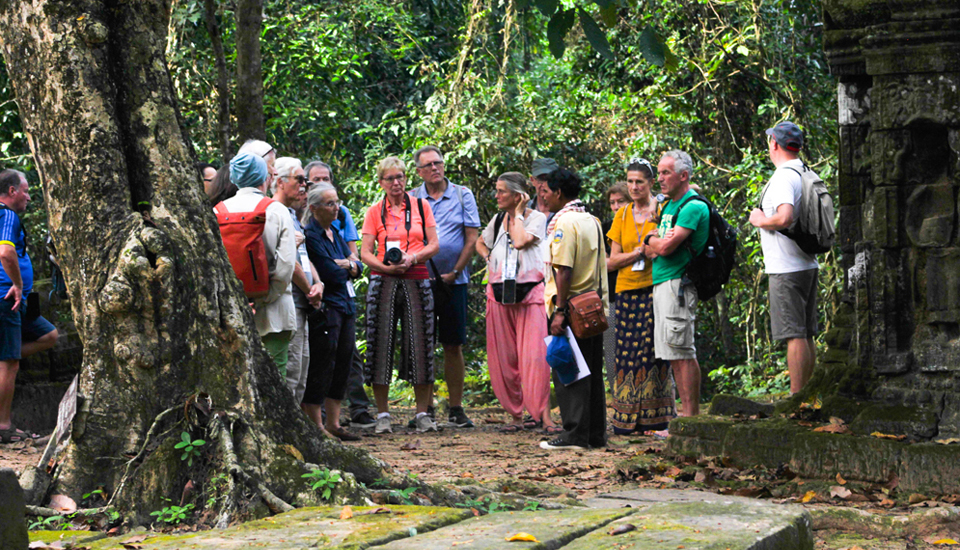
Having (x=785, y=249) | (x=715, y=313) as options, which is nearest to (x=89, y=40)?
(x=785, y=249)

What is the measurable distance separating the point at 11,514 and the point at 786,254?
16.9 feet

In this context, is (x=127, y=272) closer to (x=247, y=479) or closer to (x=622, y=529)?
(x=247, y=479)

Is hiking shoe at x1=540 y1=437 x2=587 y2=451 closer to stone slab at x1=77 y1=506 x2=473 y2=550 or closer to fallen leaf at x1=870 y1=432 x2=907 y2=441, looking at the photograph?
fallen leaf at x1=870 y1=432 x2=907 y2=441

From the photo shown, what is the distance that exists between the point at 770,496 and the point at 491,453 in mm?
2071

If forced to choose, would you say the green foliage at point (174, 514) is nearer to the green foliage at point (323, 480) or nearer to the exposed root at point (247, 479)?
the exposed root at point (247, 479)

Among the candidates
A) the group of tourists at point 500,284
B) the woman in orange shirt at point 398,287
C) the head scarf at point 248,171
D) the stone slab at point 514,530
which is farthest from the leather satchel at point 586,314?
the stone slab at point 514,530

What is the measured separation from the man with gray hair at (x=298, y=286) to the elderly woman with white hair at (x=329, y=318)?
0.13 meters

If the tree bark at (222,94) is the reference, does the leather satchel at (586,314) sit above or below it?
below

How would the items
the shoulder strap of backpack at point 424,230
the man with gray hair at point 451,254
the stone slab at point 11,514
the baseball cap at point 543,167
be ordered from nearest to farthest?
1. the stone slab at point 11,514
2. the baseball cap at point 543,167
3. the shoulder strap of backpack at point 424,230
4. the man with gray hair at point 451,254

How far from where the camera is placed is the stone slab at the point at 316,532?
279cm

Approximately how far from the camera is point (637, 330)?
731cm

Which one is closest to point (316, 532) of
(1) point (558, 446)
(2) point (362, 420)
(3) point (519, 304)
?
(1) point (558, 446)

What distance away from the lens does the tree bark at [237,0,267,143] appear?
811cm

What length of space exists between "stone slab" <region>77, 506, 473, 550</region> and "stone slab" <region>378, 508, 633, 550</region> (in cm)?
7
